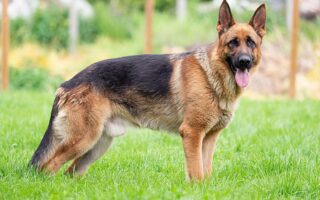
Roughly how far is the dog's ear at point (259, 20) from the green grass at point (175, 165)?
126cm

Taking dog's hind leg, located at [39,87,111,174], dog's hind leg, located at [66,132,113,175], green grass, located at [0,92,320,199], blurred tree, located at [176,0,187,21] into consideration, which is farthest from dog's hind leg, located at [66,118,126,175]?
blurred tree, located at [176,0,187,21]

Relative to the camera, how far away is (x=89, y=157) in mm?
5410

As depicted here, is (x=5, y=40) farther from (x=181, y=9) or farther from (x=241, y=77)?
(x=241, y=77)

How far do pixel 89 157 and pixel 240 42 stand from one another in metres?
1.80

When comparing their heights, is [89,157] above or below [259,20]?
below

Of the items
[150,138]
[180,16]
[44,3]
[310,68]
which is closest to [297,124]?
[150,138]

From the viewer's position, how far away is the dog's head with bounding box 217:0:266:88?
497cm

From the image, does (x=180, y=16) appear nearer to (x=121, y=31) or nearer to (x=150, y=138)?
(x=121, y=31)

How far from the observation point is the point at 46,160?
5.08 metres

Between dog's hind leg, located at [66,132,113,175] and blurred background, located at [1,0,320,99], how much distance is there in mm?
6856

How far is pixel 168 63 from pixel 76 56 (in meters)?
9.25

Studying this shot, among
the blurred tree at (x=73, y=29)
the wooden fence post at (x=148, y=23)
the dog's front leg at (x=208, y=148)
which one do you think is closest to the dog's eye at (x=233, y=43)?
the dog's front leg at (x=208, y=148)

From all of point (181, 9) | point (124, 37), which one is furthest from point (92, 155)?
point (181, 9)

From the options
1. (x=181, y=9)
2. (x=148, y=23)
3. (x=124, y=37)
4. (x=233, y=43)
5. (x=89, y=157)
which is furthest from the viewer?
(x=181, y=9)
